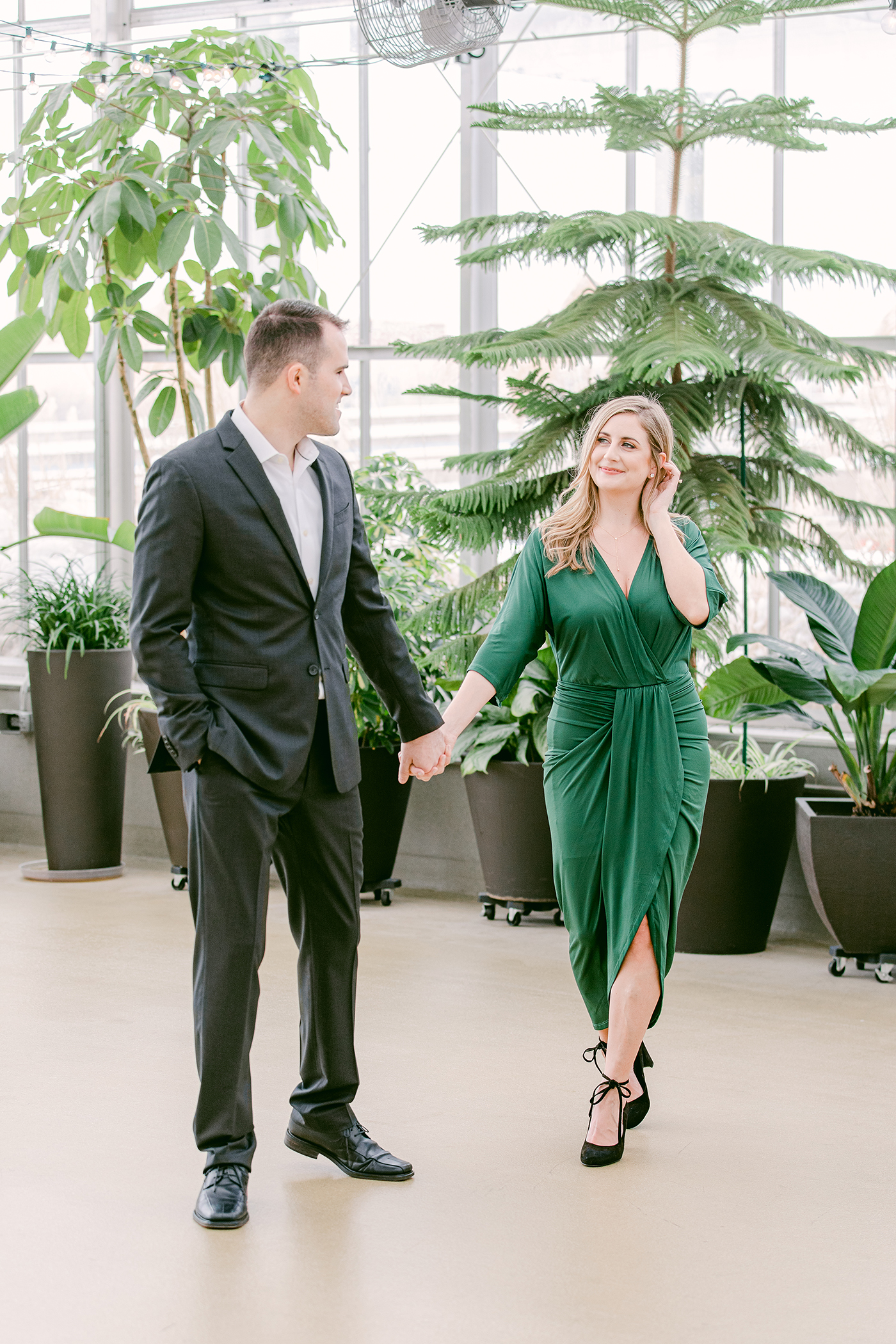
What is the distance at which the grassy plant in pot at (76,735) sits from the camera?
18.2ft

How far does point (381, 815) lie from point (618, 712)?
2.37 metres

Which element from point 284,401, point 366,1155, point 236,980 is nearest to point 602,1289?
point 366,1155

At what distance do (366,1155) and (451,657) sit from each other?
228cm

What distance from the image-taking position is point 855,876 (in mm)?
4148

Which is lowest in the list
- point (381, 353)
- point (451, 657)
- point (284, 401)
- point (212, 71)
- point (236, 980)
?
point (236, 980)

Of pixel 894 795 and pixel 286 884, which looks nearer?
pixel 286 884

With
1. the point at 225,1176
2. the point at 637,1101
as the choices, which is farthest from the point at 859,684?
the point at 225,1176

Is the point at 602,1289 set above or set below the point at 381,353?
below

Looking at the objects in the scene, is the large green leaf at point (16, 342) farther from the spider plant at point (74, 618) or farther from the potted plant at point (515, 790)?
the potted plant at point (515, 790)

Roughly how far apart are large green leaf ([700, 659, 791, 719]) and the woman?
1228mm

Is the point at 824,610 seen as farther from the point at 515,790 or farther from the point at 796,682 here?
the point at 515,790

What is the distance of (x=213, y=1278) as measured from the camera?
2.28 m

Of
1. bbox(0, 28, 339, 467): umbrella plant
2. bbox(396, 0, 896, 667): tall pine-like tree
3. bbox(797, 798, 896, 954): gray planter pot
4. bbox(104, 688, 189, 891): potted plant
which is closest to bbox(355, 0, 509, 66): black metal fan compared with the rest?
bbox(396, 0, 896, 667): tall pine-like tree

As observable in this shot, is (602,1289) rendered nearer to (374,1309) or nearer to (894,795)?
(374,1309)
